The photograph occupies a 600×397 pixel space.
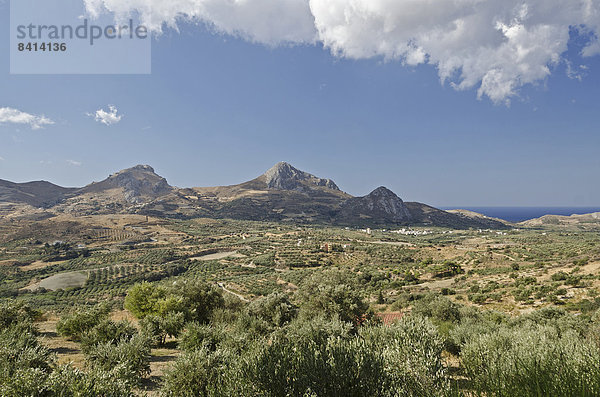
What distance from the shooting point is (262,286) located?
5112cm

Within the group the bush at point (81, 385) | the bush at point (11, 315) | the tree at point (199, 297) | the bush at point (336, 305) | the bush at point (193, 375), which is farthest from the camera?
the tree at point (199, 297)

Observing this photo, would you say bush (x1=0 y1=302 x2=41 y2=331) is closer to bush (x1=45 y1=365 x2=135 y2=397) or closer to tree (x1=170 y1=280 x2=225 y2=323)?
tree (x1=170 y1=280 x2=225 y2=323)

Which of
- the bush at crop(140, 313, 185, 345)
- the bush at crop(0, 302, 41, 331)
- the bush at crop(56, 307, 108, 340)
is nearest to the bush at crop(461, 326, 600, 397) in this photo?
the bush at crop(140, 313, 185, 345)

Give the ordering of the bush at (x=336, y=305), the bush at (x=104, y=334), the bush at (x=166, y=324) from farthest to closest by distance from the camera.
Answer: the bush at (x=336, y=305) < the bush at (x=166, y=324) < the bush at (x=104, y=334)

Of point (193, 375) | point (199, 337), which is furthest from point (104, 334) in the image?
point (193, 375)

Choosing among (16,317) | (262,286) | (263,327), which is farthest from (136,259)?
(263,327)

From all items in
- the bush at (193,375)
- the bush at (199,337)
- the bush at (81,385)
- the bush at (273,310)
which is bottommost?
the bush at (273,310)

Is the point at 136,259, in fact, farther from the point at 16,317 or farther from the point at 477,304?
the point at 477,304

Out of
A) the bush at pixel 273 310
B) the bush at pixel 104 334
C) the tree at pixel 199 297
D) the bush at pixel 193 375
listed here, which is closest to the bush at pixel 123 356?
the bush at pixel 104 334

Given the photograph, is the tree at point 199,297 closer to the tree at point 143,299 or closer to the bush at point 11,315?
the tree at point 143,299

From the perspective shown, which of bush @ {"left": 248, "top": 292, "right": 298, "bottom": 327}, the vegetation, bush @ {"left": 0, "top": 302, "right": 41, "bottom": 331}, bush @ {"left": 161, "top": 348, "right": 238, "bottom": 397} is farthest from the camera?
bush @ {"left": 248, "top": 292, "right": 298, "bottom": 327}

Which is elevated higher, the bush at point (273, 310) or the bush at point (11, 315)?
the bush at point (11, 315)

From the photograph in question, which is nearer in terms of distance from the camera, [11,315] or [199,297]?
[11,315]

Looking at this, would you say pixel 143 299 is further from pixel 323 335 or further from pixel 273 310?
pixel 323 335
